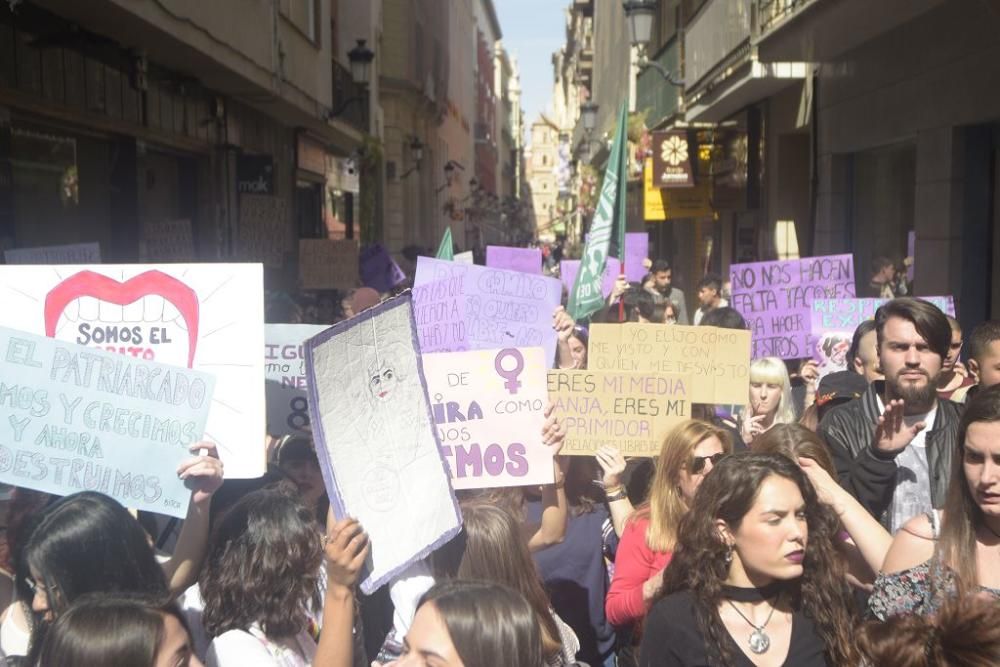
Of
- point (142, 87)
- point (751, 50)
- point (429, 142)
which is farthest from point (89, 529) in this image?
point (429, 142)

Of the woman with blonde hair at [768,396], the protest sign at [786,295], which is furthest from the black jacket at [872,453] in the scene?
the protest sign at [786,295]

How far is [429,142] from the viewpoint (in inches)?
1702

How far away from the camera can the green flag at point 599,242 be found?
837cm

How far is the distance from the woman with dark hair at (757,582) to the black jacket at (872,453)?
2.42 ft

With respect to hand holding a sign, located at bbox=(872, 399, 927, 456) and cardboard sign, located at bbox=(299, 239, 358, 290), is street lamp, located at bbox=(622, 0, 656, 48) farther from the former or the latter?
hand holding a sign, located at bbox=(872, 399, 927, 456)

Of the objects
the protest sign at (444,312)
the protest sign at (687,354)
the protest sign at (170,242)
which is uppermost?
the protest sign at (170,242)

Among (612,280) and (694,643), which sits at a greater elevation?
(612,280)

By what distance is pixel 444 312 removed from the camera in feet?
19.8

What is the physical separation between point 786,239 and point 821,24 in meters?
5.28

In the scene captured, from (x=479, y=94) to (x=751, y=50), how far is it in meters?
68.4

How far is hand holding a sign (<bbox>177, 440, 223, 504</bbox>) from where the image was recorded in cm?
358

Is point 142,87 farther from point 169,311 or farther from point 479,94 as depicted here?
point 479,94

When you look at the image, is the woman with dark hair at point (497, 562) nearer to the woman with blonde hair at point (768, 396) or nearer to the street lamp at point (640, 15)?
the woman with blonde hair at point (768, 396)

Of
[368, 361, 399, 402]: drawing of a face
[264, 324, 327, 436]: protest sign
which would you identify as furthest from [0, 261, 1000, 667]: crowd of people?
[264, 324, 327, 436]: protest sign
